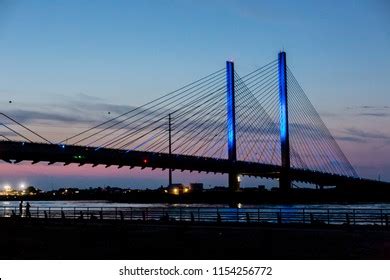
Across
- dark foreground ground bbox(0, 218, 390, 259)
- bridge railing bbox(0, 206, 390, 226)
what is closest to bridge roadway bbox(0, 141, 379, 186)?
bridge railing bbox(0, 206, 390, 226)

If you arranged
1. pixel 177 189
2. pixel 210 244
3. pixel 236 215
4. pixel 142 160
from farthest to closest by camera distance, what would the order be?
pixel 177 189, pixel 142 160, pixel 236 215, pixel 210 244

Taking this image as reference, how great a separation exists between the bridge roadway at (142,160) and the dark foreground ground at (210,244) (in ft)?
123

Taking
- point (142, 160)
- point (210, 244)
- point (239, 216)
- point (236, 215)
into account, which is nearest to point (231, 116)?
point (142, 160)

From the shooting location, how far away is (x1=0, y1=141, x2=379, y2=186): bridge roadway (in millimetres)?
69312

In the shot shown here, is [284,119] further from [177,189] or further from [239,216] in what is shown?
[177,189]

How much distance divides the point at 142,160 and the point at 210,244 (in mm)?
53311

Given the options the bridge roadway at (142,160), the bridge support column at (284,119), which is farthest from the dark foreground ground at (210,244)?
the bridge support column at (284,119)

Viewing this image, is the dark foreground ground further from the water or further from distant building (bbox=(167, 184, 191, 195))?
distant building (bbox=(167, 184, 191, 195))

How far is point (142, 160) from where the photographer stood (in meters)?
76.7

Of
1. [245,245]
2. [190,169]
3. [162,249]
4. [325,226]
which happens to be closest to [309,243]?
[245,245]

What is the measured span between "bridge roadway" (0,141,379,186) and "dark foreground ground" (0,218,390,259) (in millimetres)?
37603

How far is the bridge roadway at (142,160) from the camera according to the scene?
69.3 m

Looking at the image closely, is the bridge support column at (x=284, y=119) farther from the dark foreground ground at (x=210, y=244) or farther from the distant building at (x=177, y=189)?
the dark foreground ground at (x=210, y=244)

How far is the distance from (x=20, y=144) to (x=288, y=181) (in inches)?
1283
